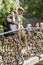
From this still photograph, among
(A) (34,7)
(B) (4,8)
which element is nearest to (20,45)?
(B) (4,8)

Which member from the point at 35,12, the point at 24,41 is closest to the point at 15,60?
the point at 24,41

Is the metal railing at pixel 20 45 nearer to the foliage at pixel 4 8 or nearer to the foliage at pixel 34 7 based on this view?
the foliage at pixel 4 8

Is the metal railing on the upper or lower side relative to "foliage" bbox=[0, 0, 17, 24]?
lower

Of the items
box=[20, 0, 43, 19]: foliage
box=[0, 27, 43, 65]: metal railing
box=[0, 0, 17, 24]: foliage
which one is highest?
A: box=[20, 0, 43, 19]: foliage

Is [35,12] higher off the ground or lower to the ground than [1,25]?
higher

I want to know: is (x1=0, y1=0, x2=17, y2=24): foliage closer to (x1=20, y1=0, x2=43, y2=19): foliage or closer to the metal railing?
the metal railing

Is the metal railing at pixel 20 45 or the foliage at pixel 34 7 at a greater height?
the foliage at pixel 34 7

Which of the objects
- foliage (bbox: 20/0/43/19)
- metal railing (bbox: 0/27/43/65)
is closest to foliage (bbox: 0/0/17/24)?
metal railing (bbox: 0/27/43/65)

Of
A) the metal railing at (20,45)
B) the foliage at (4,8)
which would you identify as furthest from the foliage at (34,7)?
Answer: the metal railing at (20,45)

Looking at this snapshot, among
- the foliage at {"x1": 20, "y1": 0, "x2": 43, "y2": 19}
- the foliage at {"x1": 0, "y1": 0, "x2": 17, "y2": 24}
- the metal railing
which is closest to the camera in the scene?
the metal railing

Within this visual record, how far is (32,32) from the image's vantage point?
957cm

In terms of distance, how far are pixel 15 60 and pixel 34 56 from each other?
135cm

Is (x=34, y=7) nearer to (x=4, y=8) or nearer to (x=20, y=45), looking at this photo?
(x=4, y=8)

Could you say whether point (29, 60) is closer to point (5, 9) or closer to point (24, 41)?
point (24, 41)
